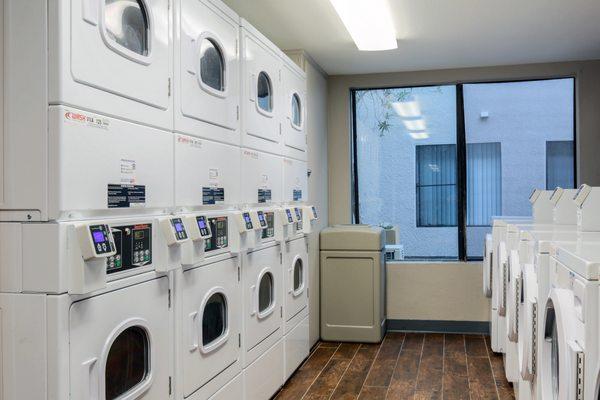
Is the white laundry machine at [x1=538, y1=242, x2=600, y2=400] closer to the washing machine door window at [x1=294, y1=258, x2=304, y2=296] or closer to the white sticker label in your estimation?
the white sticker label

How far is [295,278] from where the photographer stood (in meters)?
4.44

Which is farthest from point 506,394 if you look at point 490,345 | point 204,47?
point 204,47

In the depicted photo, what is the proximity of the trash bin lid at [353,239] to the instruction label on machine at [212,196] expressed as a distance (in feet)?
8.31

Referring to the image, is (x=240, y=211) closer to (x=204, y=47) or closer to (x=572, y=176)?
(x=204, y=47)

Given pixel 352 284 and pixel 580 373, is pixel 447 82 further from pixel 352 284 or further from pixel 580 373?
pixel 580 373

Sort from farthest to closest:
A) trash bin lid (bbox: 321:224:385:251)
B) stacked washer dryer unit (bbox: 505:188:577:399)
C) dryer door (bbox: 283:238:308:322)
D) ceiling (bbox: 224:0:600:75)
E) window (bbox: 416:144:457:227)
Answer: window (bbox: 416:144:457:227) < trash bin lid (bbox: 321:224:385:251) < dryer door (bbox: 283:238:308:322) < ceiling (bbox: 224:0:600:75) < stacked washer dryer unit (bbox: 505:188:577:399)

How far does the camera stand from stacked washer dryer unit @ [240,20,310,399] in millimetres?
3285

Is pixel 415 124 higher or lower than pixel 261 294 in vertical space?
higher

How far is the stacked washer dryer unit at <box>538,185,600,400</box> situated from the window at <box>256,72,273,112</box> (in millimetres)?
2066

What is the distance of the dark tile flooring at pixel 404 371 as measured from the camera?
12.9ft

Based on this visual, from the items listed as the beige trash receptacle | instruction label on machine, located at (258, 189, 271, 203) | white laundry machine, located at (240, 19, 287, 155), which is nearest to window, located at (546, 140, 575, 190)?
the beige trash receptacle

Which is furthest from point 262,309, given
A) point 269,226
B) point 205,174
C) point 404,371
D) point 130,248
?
point 130,248

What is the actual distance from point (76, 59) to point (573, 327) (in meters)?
1.64

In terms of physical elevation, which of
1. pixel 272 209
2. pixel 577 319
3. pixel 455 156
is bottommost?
pixel 577 319
